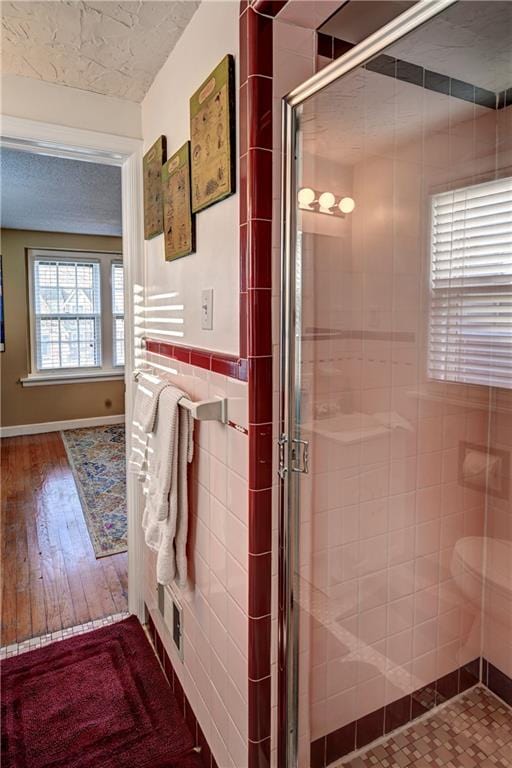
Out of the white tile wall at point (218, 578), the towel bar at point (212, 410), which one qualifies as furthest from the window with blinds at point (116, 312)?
the towel bar at point (212, 410)

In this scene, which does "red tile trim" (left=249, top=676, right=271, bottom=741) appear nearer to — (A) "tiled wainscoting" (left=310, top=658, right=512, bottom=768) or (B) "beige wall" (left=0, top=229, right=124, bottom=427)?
(A) "tiled wainscoting" (left=310, top=658, right=512, bottom=768)

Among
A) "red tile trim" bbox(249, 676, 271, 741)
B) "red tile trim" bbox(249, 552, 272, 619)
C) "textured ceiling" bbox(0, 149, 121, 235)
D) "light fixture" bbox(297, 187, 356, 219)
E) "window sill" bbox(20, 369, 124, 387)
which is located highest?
"textured ceiling" bbox(0, 149, 121, 235)

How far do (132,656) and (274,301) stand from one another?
1682 millimetres

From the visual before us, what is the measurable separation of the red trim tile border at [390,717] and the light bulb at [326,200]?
149 cm

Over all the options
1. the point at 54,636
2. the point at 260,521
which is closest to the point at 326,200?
the point at 260,521

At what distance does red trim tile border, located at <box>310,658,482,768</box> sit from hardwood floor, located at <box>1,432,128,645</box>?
125cm

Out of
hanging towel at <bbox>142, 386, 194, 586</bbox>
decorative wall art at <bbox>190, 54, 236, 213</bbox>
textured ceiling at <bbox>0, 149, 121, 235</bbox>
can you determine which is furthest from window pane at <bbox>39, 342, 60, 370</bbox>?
decorative wall art at <bbox>190, 54, 236, 213</bbox>

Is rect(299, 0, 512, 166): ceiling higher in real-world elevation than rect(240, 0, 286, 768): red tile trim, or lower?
higher

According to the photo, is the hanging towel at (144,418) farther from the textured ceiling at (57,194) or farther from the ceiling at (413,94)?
the textured ceiling at (57,194)

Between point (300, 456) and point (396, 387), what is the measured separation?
41cm

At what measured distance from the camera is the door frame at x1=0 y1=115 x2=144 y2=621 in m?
1.79

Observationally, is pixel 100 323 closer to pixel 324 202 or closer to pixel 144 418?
pixel 144 418

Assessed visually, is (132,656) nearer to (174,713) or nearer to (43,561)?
(174,713)

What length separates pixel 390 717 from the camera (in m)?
1.54
